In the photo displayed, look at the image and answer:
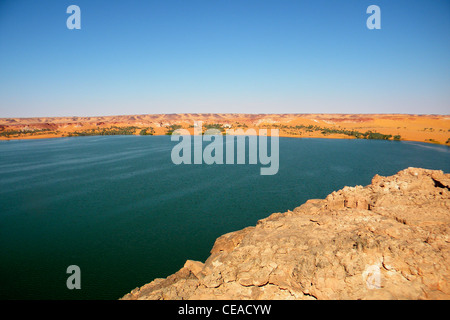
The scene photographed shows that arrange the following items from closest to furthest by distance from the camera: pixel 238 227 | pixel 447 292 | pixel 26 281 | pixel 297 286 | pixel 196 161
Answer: pixel 447 292 < pixel 297 286 < pixel 26 281 < pixel 238 227 < pixel 196 161

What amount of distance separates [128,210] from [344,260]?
20.4 meters

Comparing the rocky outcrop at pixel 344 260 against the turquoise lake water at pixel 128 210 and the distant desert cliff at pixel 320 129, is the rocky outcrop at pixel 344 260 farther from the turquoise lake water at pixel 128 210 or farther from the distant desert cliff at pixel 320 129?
the distant desert cliff at pixel 320 129

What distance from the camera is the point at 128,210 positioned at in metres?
22.5

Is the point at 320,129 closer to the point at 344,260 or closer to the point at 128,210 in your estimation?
the point at 128,210

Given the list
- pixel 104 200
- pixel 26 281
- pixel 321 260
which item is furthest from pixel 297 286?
pixel 104 200

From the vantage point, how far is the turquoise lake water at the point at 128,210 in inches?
555

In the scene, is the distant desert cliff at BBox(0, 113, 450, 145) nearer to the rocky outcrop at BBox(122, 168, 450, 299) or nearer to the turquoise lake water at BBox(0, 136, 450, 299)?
the turquoise lake water at BBox(0, 136, 450, 299)

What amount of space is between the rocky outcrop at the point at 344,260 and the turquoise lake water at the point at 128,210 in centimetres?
479

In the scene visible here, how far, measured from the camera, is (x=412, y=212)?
420 inches

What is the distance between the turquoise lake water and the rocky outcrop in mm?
4795

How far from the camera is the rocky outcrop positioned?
723cm

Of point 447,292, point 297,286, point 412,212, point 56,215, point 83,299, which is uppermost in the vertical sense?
point 412,212

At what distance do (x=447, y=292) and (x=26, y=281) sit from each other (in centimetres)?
2047

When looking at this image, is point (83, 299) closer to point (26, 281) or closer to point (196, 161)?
point (26, 281)
